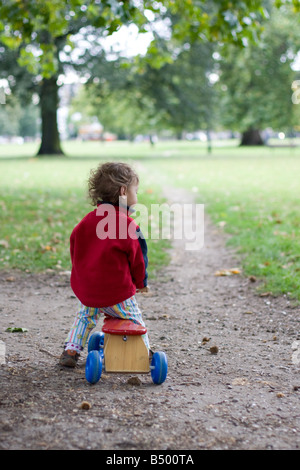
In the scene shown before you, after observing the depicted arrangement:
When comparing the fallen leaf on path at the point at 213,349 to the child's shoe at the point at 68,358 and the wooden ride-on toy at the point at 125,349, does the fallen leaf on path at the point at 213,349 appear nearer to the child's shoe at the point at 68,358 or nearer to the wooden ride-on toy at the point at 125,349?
the wooden ride-on toy at the point at 125,349

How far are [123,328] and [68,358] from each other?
45cm

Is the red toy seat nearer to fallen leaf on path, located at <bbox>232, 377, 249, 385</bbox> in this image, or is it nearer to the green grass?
fallen leaf on path, located at <bbox>232, 377, 249, 385</bbox>

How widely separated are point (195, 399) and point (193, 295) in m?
2.46

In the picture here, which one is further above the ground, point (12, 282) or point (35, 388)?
point (12, 282)

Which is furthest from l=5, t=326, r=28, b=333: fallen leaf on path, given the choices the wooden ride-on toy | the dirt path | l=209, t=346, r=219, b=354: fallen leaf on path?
l=209, t=346, r=219, b=354: fallen leaf on path

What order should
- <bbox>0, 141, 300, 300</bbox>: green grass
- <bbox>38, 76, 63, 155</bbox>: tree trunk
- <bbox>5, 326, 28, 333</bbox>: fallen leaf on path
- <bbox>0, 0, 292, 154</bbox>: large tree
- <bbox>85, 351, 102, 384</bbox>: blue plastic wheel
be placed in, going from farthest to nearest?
<bbox>38, 76, 63, 155</bbox>: tree trunk → <bbox>0, 0, 292, 154</bbox>: large tree → <bbox>0, 141, 300, 300</bbox>: green grass → <bbox>5, 326, 28, 333</bbox>: fallen leaf on path → <bbox>85, 351, 102, 384</bbox>: blue plastic wheel

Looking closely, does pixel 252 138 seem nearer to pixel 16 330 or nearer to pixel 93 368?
pixel 16 330

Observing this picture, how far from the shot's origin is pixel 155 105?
94.2ft

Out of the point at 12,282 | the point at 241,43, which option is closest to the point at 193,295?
the point at 12,282

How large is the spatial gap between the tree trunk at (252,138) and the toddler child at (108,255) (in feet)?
148

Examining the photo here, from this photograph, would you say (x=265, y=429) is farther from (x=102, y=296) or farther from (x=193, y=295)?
(x=193, y=295)

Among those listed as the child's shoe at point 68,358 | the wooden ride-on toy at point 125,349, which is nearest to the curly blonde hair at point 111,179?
the wooden ride-on toy at point 125,349

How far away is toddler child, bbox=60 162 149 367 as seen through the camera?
3381 millimetres

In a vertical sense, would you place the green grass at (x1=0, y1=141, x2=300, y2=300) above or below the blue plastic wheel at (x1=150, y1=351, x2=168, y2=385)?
above
